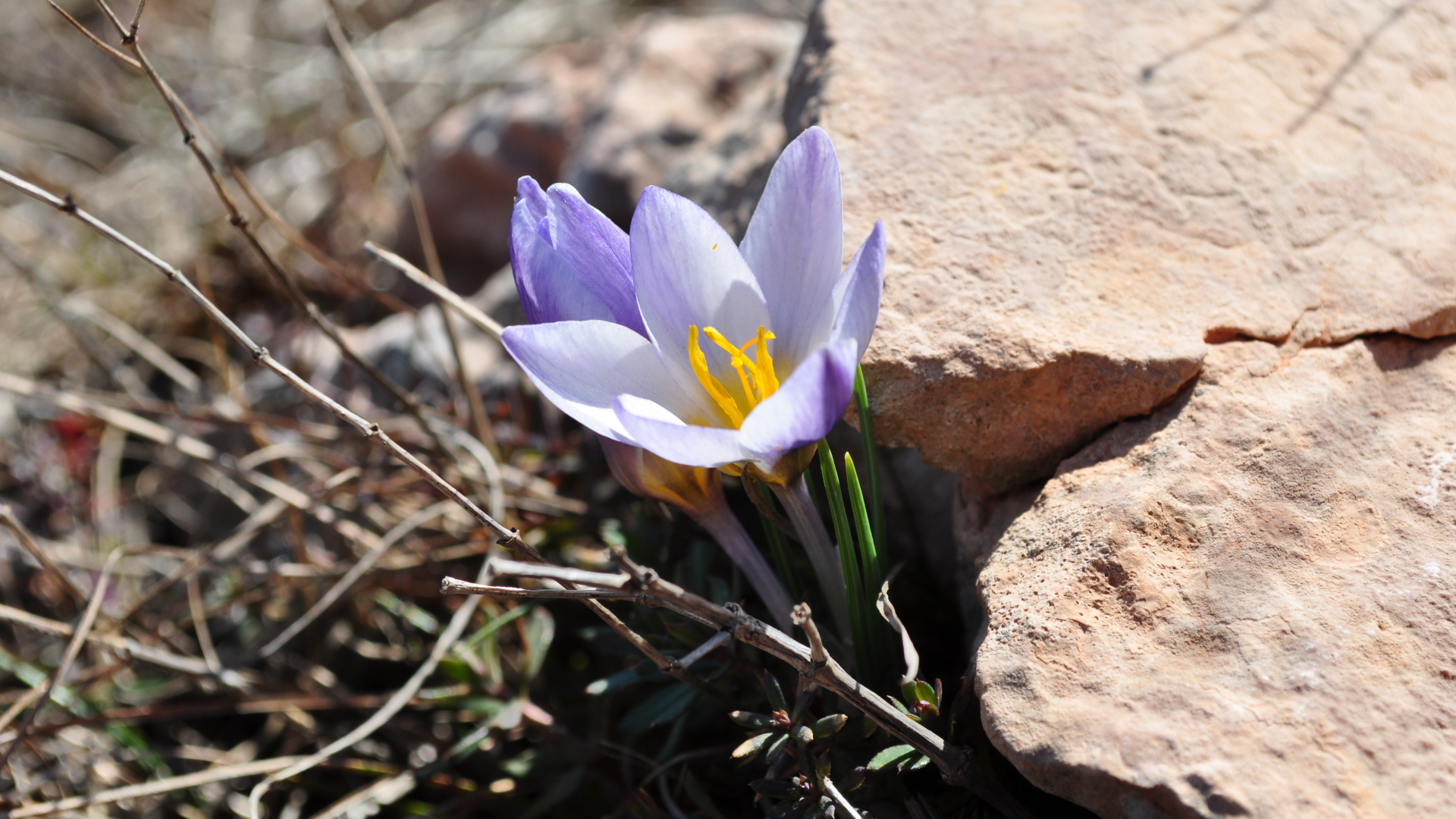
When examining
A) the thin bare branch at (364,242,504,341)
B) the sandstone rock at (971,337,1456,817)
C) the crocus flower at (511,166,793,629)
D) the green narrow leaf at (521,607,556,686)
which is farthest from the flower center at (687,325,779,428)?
the green narrow leaf at (521,607,556,686)

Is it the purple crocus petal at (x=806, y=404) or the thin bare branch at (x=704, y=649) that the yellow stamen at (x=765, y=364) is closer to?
the purple crocus petal at (x=806, y=404)

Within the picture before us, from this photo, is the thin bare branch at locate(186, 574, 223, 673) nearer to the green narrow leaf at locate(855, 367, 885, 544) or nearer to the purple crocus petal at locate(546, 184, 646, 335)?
the purple crocus petal at locate(546, 184, 646, 335)

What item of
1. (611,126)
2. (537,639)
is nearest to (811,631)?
(537,639)

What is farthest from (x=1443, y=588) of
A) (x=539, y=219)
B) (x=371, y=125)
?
(x=371, y=125)

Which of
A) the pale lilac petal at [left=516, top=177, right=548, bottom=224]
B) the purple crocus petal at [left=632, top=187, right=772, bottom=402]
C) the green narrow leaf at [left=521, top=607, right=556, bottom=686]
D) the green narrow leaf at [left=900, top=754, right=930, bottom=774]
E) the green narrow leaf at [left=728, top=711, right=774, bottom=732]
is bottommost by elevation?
the green narrow leaf at [left=521, top=607, right=556, bottom=686]

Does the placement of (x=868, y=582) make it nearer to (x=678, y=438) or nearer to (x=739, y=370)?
(x=739, y=370)

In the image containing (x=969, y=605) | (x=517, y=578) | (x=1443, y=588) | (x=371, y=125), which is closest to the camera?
(x=1443, y=588)

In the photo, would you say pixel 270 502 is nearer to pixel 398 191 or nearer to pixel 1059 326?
pixel 398 191
